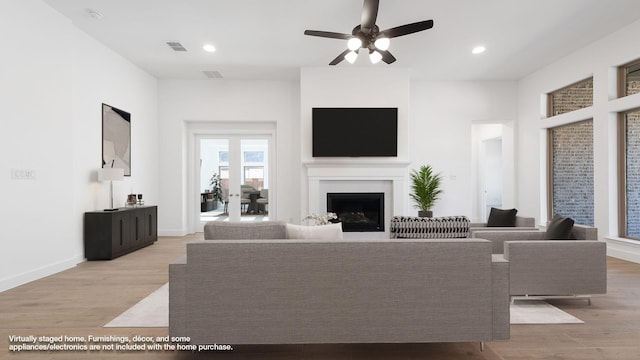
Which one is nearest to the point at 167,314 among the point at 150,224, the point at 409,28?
the point at 409,28

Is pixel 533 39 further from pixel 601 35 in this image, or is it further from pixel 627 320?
pixel 627 320

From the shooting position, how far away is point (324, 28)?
5352mm

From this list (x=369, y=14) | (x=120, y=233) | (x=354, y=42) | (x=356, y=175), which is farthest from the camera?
(x=356, y=175)

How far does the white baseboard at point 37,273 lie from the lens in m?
3.96

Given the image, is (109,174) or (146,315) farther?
(109,174)

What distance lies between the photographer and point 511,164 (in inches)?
323

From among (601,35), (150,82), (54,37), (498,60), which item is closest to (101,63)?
(54,37)

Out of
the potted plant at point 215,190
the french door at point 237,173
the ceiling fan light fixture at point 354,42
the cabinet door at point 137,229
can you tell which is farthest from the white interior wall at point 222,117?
the ceiling fan light fixture at point 354,42

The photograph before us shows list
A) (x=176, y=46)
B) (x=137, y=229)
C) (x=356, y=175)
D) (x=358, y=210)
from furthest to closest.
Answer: (x=358, y=210)
(x=356, y=175)
(x=137, y=229)
(x=176, y=46)

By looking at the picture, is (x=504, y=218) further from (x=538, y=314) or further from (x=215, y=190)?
(x=215, y=190)

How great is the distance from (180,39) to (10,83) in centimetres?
229

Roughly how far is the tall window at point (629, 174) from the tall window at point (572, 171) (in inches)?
22.5

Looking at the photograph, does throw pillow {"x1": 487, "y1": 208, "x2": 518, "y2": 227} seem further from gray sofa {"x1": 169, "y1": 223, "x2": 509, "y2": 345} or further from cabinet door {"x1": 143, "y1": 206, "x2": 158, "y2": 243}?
cabinet door {"x1": 143, "y1": 206, "x2": 158, "y2": 243}

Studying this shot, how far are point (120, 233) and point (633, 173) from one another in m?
7.38
